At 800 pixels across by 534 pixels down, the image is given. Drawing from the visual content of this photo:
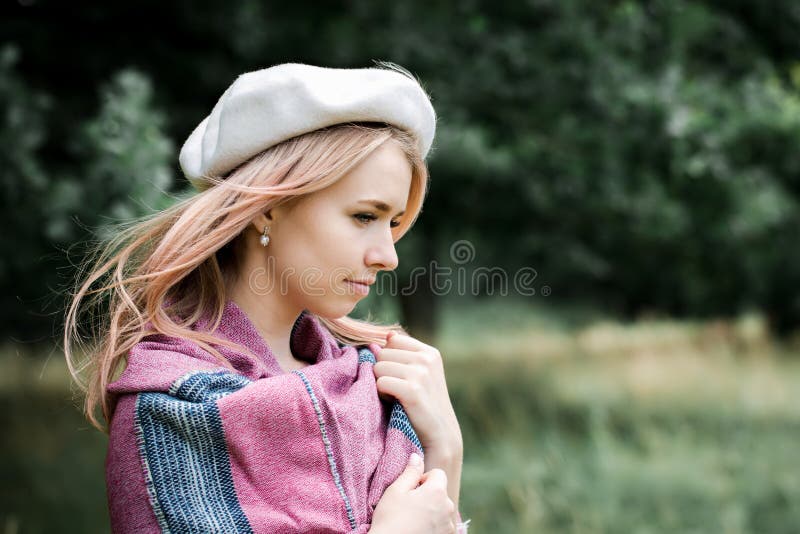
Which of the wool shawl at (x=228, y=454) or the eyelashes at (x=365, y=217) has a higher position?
the eyelashes at (x=365, y=217)

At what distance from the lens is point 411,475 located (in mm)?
1448

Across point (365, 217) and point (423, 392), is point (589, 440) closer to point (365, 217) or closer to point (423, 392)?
point (423, 392)

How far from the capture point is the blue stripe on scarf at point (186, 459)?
1.31 metres

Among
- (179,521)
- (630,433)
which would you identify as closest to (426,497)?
(179,521)

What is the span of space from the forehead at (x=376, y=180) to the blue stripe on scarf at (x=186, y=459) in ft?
1.45

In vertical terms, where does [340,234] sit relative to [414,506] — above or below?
above

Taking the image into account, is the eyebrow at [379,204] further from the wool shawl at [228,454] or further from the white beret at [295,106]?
the wool shawl at [228,454]

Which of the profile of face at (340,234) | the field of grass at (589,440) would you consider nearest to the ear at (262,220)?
the profile of face at (340,234)

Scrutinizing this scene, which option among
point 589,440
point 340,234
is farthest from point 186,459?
point 589,440

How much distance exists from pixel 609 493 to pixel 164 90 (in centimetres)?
336

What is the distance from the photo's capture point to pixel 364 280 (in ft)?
5.09

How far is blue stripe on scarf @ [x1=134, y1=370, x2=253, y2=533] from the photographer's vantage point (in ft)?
4.29

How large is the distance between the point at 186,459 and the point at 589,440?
4704 millimetres

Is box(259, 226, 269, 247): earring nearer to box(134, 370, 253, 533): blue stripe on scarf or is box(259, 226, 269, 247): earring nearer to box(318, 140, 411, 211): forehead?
box(318, 140, 411, 211): forehead
